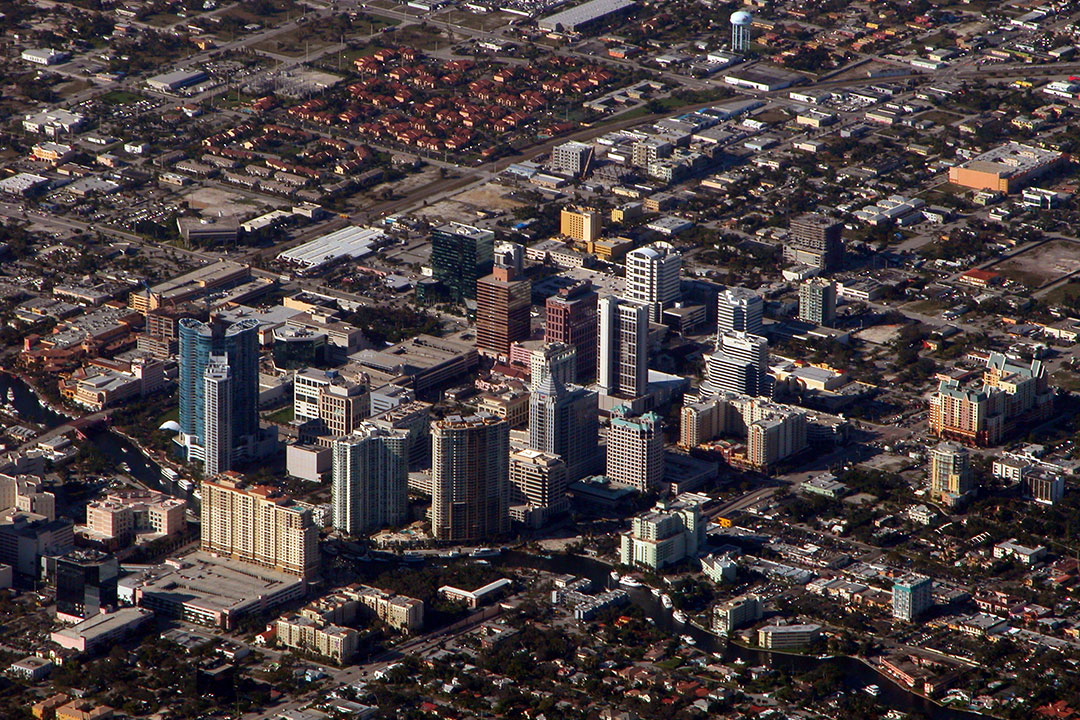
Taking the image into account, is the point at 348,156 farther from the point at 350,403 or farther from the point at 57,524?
the point at 57,524

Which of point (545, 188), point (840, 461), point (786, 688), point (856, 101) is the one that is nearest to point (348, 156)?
point (545, 188)

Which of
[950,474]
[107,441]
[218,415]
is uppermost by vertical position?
[218,415]

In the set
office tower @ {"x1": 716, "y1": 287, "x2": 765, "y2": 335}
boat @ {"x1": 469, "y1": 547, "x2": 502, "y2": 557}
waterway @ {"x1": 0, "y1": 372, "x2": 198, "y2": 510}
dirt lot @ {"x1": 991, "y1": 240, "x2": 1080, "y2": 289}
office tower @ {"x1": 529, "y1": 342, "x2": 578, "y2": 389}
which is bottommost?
waterway @ {"x1": 0, "y1": 372, "x2": 198, "y2": 510}

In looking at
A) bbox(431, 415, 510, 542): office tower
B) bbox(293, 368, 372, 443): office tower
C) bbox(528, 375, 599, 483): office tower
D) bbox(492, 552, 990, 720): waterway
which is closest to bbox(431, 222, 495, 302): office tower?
bbox(293, 368, 372, 443): office tower

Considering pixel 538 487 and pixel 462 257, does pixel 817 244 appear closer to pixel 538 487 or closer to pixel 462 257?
pixel 462 257

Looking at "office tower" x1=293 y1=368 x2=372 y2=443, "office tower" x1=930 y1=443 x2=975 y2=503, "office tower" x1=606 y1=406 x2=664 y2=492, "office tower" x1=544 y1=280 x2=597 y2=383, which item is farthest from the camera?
"office tower" x1=544 y1=280 x2=597 y2=383

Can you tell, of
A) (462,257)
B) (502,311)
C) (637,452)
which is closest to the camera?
(637,452)

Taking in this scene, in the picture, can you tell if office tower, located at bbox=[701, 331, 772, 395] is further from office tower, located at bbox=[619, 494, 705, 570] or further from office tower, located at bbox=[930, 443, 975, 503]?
office tower, located at bbox=[619, 494, 705, 570]

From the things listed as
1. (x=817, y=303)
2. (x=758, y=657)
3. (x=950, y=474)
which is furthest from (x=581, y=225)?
(x=758, y=657)
